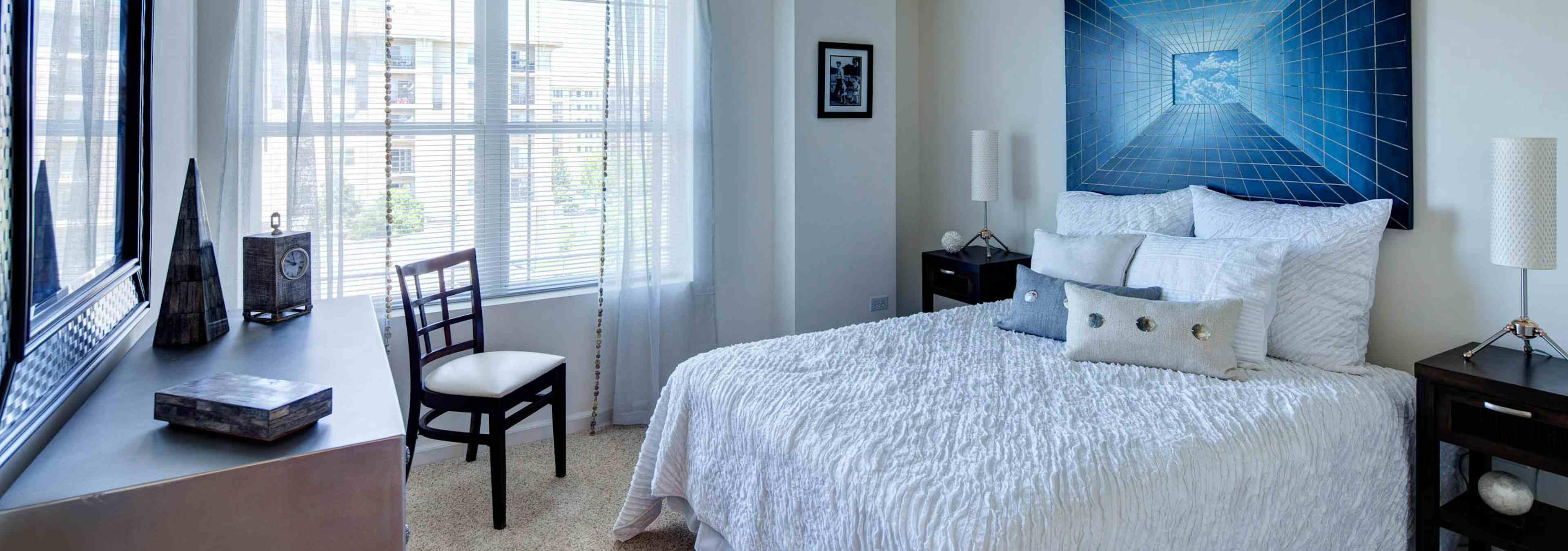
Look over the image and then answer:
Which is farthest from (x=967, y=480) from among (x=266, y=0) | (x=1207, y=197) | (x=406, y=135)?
(x=266, y=0)

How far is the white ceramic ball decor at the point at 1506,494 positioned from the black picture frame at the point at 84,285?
2926mm

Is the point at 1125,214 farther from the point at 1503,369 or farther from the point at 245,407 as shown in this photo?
the point at 245,407

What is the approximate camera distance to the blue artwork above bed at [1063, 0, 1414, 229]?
260cm

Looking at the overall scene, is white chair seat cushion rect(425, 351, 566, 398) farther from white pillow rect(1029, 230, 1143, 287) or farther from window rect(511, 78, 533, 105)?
white pillow rect(1029, 230, 1143, 287)

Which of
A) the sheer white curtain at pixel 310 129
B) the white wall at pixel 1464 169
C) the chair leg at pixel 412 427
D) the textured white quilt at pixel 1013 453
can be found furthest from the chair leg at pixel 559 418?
the white wall at pixel 1464 169

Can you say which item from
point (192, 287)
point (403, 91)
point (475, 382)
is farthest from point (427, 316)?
point (192, 287)

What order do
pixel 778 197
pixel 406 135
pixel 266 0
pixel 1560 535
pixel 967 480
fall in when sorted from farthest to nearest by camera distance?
pixel 778 197, pixel 406 135, pixel 266 0, pixel 1560 535, pixel 967 480

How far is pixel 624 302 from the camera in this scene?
12.2 ft

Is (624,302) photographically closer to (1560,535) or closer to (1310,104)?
(1310,104)

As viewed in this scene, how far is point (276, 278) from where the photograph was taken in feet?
6.89

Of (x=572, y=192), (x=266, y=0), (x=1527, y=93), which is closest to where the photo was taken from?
(x=1527, y=93)

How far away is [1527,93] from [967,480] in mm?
1943

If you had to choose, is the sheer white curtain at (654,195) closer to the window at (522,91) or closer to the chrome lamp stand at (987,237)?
the window at (522,91)

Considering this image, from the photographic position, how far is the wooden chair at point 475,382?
275 centimetres
